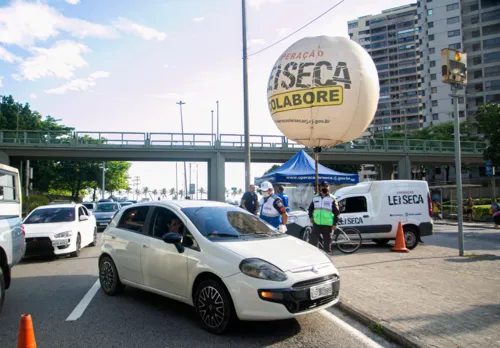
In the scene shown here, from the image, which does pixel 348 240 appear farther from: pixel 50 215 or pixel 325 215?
pixel 50 215

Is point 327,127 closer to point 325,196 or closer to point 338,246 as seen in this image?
point 325,196

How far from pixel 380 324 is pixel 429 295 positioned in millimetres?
1813

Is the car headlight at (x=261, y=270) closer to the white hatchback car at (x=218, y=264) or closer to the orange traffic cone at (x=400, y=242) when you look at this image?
the white hatchback car at (x=218, y=264)

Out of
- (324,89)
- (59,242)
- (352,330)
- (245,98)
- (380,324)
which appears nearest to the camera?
(380,324)

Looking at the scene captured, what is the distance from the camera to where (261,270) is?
457 cm

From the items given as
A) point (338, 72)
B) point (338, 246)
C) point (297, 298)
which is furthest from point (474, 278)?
point (338, 72)

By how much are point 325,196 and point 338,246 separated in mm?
2493

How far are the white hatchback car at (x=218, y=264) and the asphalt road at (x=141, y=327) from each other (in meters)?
0.28

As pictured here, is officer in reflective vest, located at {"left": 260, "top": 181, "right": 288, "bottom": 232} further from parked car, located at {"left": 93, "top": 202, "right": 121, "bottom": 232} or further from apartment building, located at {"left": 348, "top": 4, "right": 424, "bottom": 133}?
apartment building, located at {"left": 348, "top": 4, "right": 424, "bottom": 133}

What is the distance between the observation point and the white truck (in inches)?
224

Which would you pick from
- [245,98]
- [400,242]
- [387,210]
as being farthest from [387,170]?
[400,242]

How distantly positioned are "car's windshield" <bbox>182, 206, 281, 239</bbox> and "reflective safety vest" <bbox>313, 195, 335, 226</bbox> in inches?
130

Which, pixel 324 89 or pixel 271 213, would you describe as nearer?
pixel 271 213

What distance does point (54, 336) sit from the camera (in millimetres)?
4770
